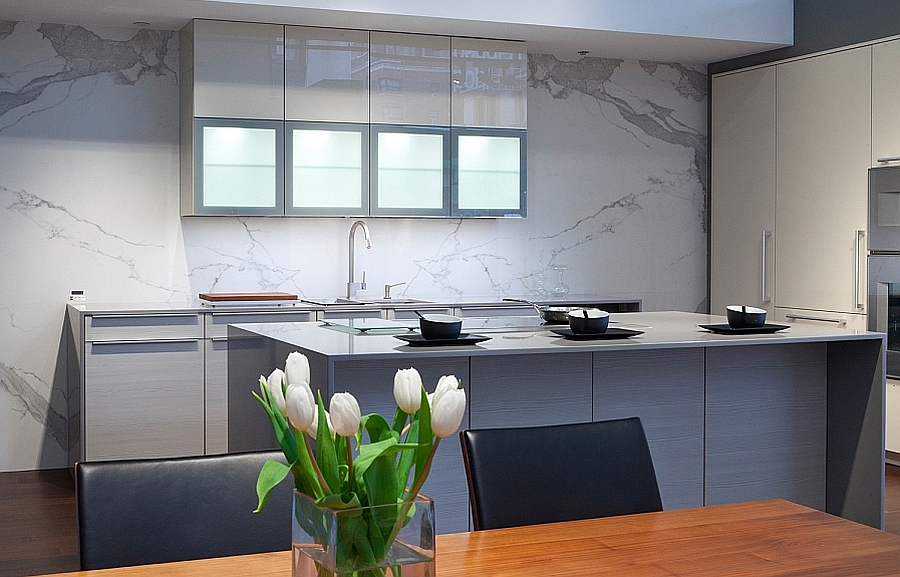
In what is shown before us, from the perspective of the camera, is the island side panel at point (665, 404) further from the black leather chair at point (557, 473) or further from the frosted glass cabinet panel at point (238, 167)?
the frosted glass cabinet panel at point (238, 167)

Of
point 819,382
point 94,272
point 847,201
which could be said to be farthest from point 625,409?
point 94,272

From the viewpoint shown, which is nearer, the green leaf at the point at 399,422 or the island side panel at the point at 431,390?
the green leaf at the point at 399,422

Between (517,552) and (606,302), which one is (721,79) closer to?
(606,302)

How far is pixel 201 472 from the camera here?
163 centimetres

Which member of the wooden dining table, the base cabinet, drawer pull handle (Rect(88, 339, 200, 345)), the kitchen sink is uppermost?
the kitchen sink

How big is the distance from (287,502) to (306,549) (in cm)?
65

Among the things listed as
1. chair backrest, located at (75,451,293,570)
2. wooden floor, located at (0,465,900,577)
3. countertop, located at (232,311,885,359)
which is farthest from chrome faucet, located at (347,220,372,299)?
chair backrest, located at (75,451,293,570)

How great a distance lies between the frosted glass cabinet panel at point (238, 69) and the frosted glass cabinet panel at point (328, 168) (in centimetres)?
19

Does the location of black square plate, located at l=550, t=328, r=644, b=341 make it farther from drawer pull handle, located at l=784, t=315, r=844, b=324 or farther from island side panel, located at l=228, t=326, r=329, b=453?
drawer pull handle, located at l=784, t=315, r=844, b=324

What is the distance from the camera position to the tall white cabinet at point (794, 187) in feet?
17.5

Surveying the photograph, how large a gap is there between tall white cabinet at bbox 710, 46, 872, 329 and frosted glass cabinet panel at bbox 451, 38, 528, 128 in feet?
4.87

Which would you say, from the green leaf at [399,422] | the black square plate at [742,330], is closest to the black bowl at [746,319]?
the black square plate at [742,330]

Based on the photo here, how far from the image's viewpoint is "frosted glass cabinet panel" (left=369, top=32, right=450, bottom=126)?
208 inches

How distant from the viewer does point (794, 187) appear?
5.73 m
